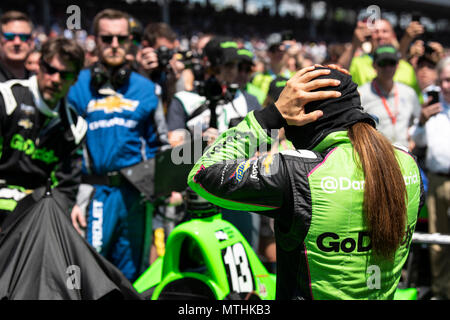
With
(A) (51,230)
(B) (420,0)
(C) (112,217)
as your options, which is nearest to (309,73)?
(A) (51,230)

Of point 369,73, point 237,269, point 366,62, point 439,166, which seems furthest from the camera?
point 366,62

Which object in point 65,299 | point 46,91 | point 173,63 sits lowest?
point 65,299

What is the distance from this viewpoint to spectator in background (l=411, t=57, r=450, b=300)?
4152mm

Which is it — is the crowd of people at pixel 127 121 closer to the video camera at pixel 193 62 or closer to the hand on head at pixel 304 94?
the video camera at pixel 193 62

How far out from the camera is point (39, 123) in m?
2.93

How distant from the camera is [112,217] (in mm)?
3414

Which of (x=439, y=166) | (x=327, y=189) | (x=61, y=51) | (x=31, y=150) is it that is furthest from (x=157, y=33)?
(x=327, y=189)

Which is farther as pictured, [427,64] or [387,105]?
[427,64]

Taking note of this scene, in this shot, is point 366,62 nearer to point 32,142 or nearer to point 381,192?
point 32,142

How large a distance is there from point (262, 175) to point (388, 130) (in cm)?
313

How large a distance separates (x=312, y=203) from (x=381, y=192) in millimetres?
221

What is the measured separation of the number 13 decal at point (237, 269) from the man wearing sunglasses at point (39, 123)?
1031mm
